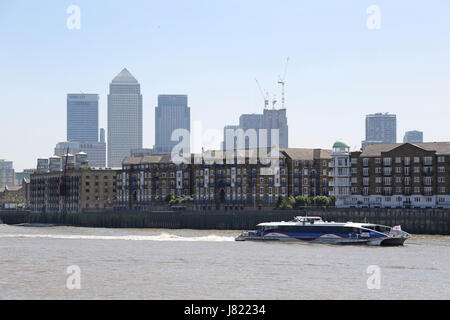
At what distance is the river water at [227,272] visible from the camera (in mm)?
68500

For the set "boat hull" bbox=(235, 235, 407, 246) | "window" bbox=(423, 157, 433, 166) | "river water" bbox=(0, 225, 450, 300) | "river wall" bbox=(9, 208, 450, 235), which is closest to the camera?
"river water" bbox=(0, 225, 450, 300)

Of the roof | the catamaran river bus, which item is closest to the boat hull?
the catamaran river bus

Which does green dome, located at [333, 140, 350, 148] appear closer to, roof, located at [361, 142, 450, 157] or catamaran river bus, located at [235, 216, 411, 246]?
roof, located at [361, 142, 450, 157]

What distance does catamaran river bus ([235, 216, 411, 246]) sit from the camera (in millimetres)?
117688

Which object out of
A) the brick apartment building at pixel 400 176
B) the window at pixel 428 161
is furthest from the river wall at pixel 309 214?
the window at pixel 428 161

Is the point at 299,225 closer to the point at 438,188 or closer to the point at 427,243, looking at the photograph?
the point at 427,243

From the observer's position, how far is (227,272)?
82188 millimetres

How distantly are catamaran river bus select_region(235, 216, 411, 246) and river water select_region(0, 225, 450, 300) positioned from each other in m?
2.95

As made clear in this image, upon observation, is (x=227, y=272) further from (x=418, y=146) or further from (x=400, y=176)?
(x=418, y=146)

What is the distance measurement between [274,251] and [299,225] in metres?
16.0

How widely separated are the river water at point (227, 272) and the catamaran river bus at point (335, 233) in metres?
2.95

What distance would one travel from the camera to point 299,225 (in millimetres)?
123125

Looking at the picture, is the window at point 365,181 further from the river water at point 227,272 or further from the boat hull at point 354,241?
the river water at point 227,272
